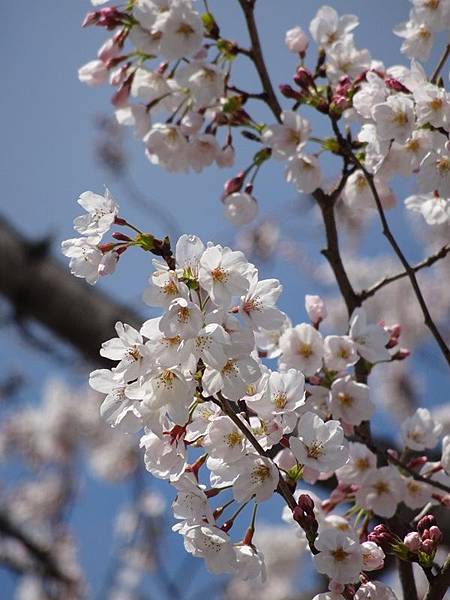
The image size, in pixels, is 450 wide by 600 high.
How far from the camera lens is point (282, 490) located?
2.87 feet

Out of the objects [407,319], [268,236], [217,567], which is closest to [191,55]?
[217,567]

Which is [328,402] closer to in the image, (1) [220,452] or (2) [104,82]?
(1) [220,452]

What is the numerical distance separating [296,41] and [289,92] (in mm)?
239

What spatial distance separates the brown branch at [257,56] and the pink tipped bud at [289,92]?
2.7 inches

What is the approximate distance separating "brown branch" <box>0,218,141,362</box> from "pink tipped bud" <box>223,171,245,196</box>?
115 centimetres

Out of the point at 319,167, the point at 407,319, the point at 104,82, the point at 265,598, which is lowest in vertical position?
the point at 265,598

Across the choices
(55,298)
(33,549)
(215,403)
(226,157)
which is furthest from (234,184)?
(33,549)

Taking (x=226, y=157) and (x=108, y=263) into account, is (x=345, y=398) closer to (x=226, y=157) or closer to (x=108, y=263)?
(x=108, y=263)

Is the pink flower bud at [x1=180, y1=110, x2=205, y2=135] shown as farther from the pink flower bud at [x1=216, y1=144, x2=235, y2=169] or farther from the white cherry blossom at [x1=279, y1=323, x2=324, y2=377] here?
the white cherry blossom at [x1=279, y1=323, x2=324, y2=377]

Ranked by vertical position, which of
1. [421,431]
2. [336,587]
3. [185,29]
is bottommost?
[336,587]

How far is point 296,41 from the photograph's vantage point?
4.88 ft

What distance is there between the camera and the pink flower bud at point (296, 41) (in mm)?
1489

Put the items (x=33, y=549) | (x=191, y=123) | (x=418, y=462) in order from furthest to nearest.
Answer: (x=33, y=549)
(x=191, y=123)
(x=418, y=462)

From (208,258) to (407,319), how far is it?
6157mm
